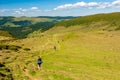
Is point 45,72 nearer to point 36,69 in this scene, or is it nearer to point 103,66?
point 36,69

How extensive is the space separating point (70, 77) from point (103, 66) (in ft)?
45.9

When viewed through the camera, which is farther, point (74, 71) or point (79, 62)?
point (79, 62)

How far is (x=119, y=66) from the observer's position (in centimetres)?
5222

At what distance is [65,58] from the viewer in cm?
6144

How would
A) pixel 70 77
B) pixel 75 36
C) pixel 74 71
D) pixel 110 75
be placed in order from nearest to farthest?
1. pixel 70 77
2. pixel 110 75
3. pixel 74 71
4. pixel 75 36

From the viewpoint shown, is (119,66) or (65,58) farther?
(65,58)

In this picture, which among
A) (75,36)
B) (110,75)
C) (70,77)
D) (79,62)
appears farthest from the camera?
(75,36)

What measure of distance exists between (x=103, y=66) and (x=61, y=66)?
8255 millimetres

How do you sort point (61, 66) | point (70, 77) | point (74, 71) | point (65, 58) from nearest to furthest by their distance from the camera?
point (70, 77), point (74, 71), point (61, 66), point (65, 58)

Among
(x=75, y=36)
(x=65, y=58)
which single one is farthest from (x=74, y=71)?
(x=75, y=36)

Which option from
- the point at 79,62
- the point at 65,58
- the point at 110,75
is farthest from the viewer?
the point at 65,58

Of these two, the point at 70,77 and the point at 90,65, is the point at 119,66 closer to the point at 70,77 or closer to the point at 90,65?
the point at 90,65

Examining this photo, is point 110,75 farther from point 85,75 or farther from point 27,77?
point 27,77

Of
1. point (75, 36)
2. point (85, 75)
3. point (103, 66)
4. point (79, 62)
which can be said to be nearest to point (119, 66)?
point (103, 66)
